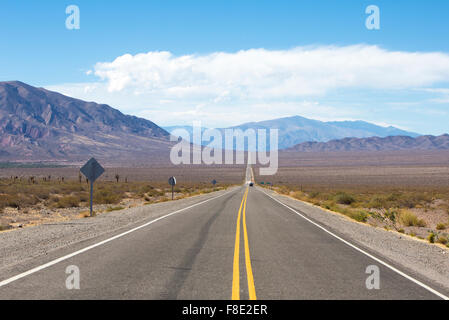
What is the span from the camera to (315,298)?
21.4 feet

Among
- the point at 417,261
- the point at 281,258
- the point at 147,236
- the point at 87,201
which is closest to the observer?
the point at 281,258

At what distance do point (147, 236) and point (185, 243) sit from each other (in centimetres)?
184

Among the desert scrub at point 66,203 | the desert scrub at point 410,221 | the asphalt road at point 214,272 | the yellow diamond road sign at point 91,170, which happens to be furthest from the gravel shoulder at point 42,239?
the desert scrub at point 66,203

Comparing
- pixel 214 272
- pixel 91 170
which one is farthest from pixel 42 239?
pixel 91 170

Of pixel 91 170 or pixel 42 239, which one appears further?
pixel 91 170

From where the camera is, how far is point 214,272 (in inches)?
317

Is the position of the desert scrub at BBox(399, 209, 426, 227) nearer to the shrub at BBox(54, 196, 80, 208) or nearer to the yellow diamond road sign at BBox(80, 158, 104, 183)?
the yellow diamond road sign at BBox(80, 158, 104, 183)

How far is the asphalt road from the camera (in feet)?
21.9

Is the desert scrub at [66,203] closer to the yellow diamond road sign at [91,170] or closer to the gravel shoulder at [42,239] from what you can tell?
the yellow diamond road sign at [91,170]

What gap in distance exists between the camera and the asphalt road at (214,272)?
21.9ft

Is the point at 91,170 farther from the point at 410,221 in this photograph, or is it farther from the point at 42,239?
the point at 410,221

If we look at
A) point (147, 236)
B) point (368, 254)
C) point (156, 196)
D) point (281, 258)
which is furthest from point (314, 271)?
point (156, 196)

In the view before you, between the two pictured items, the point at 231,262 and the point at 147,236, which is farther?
the point at 147,236
